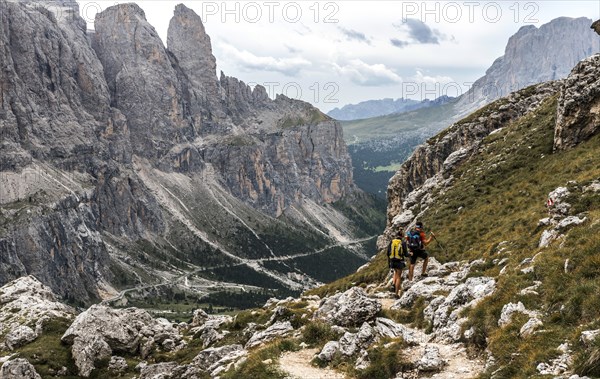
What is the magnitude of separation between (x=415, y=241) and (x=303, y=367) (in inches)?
637

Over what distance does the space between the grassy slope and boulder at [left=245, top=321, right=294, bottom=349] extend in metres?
12.8

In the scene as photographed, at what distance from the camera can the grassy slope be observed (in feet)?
57.2

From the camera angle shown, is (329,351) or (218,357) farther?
(218,357)

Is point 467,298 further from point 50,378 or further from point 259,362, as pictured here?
A: point 50,378

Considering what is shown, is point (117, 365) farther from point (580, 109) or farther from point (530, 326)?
point (580, 109)

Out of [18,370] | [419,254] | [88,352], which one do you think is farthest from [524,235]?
[18,370]

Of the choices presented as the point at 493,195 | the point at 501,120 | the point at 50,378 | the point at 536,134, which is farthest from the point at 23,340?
the point at 501,120

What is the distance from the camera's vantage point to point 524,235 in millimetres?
34906

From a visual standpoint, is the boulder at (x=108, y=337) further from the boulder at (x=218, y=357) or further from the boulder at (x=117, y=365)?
the boulder at (x=218, y=357)

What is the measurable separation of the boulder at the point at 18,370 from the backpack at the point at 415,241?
2955 centimetres

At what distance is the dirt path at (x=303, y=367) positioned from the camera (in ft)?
71.7

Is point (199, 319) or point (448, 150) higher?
point (448, 150)

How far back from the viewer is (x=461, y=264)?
37656 millimetres

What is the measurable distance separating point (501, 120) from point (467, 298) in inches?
2752
